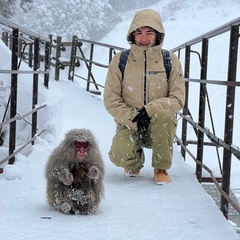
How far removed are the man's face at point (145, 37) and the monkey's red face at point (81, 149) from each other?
1.17m

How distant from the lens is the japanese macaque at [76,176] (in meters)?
2.41

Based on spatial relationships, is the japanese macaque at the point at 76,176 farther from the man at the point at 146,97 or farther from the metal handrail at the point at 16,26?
the metal handrail at the point at 16,26

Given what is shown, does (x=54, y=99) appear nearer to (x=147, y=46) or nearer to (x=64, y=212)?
(x=147, y=46)

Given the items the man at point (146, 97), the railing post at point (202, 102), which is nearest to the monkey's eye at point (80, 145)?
the man at point (146, 97)

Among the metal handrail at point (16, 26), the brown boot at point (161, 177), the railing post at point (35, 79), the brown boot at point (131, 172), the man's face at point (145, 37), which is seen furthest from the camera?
the railing post at point (35, 79)

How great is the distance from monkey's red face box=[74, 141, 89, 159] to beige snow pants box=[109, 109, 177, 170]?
0.91 metres

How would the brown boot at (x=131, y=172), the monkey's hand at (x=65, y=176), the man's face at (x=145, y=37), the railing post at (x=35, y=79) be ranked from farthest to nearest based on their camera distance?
the railing post at (x=35, y=79)
the brown boot at (x=131, y=172)
the man's face at (x=145, y=37)
the monkey's hand at (x=65, y=176)

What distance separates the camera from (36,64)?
4.53 meters

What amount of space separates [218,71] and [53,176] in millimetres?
21772

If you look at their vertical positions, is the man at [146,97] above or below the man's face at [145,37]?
below

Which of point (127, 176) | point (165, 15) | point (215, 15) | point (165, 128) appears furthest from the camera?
point (165, 15)

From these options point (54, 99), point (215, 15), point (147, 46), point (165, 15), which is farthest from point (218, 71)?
point (147, 46)

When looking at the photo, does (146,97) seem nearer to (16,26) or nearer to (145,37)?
(145,37)

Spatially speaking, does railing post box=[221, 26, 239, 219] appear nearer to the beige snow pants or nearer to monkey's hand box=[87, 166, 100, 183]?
monkey's hand box=[87, 166, 100, 183]
